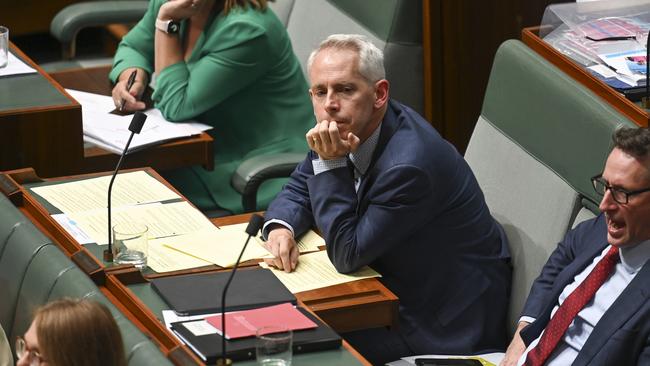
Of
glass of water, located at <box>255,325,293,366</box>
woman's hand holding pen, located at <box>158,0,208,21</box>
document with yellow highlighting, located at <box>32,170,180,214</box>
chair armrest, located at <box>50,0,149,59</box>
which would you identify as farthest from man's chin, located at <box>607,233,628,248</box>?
chair armrest, located at <box>50,0,149,59</box>

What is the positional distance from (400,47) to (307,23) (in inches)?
22.0

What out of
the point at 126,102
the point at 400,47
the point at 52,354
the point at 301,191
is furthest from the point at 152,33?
the point at 52,354

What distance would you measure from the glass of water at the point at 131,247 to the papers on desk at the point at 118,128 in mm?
903

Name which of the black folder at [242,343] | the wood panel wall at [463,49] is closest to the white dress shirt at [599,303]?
the black folder at [242,343]

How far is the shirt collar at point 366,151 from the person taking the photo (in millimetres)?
3342

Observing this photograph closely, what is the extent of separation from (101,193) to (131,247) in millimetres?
414

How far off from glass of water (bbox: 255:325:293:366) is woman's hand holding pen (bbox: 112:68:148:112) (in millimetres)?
1871

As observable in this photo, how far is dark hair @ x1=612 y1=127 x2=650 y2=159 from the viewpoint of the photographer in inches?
113

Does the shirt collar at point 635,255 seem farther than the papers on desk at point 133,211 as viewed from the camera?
No

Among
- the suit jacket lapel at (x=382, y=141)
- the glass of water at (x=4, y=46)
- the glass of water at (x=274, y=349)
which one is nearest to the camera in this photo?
the glass of water at (x=274, y=349)

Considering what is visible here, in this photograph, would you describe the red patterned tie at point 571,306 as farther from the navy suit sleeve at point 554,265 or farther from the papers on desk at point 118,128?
the papers on desk at point 118,128

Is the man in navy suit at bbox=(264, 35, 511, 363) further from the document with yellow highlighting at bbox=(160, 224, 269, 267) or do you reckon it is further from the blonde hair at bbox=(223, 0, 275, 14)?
the blonde hair at bbox=(223, 0, 275, 14)

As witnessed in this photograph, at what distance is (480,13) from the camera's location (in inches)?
174

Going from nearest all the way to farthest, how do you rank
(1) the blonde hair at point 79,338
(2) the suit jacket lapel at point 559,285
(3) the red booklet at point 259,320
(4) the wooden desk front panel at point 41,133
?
1. (1) the blonde hair at point 79,338
2. (3) the red booklet at point 259,320
3. (2) the suit jacket lapel at point 559,285
4. (4) the wooden desk front panel at point 41,133
